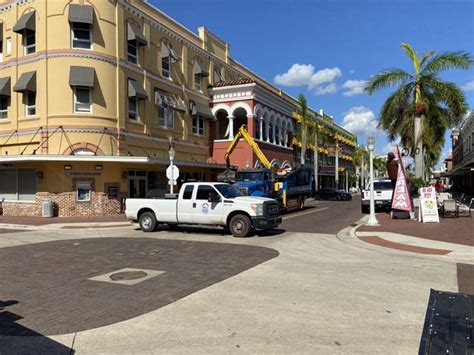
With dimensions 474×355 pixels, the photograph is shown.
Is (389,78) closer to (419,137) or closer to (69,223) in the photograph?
(419,137)

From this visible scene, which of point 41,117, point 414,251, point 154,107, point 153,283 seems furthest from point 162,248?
point 154,107

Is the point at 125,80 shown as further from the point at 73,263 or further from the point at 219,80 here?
the point at 73,263

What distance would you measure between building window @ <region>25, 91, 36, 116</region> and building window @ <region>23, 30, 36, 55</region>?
2.68m

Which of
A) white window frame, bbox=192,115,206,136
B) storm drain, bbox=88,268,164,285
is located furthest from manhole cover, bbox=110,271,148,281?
white window frame, bbox=192,115,206,136

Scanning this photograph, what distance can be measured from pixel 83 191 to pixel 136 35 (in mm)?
10160

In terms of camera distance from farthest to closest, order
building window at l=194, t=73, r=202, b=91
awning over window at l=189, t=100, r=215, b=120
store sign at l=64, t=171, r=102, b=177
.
→ building window at l=194, t=73, r=202, b=91 < awning over window at l=189, t=100, r=215, b=120 < store sign at l=64, t=171, r=102, b=177

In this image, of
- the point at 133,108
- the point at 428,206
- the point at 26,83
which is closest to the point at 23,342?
the point at 428,206

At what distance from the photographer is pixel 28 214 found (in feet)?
85.4

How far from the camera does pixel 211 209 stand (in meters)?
16.0

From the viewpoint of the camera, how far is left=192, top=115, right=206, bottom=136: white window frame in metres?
36.2

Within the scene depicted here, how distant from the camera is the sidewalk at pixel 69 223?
67.0 feet

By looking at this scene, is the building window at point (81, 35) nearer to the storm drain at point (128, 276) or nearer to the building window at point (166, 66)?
the building window at point (166, 66)

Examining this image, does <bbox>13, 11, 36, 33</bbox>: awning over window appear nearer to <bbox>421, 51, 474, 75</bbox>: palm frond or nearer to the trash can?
the trash can

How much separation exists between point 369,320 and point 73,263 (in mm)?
7312
